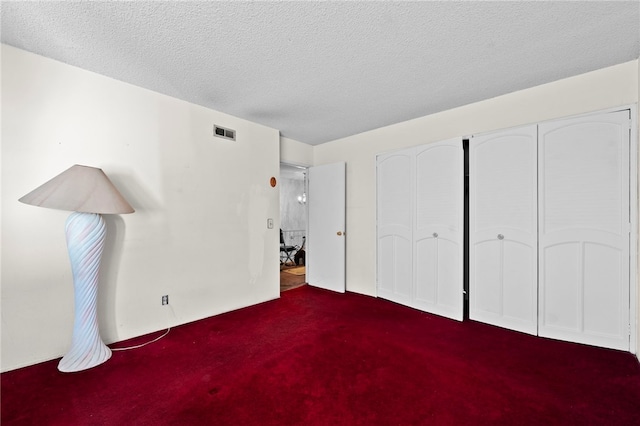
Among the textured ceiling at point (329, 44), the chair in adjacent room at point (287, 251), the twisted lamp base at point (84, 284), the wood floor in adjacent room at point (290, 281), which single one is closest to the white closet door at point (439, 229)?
the textured ceiling at point (329, 44)

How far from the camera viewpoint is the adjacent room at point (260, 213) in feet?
5.64

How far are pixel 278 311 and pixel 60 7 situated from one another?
320 cm

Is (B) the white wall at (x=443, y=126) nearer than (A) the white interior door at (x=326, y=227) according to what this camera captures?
Yes

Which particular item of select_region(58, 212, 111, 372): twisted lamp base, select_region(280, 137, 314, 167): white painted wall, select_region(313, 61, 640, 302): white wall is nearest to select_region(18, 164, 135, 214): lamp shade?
select_region(58, 212, 111, 372): twisted lamp base

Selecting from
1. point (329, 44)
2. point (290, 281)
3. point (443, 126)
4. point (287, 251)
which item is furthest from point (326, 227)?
point (329, 44)

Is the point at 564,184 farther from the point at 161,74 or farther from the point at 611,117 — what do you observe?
the point at 161,74

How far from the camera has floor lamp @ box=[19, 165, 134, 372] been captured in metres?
1.99

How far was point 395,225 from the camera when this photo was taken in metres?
3.66

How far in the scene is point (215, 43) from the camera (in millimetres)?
1963

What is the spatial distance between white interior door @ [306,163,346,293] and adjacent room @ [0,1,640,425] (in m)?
0.73

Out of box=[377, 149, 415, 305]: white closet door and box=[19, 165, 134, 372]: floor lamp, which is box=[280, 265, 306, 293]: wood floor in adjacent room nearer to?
box=[377, 149, 415, 305]: white closet door

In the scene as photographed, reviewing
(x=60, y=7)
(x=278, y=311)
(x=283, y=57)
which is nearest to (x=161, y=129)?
(x=60, y=7)

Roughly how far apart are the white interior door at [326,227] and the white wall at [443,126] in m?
0.16

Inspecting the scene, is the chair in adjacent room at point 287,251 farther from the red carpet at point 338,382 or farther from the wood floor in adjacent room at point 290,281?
the red carpet at point 338,382
